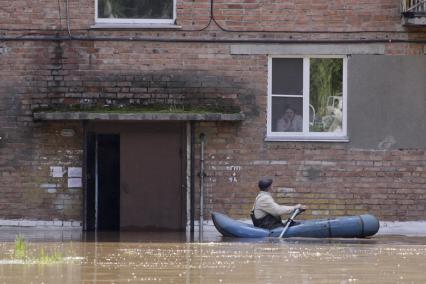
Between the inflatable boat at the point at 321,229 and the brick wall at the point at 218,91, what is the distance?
74.7 inches

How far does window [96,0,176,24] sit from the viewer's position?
23.0m

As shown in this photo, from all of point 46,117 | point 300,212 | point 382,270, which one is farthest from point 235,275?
point 46,117

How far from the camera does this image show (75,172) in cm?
2297

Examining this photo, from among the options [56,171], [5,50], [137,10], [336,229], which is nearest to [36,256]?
[336,229]

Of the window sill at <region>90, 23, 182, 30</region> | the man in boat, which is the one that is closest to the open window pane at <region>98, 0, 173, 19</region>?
the window sill at <region>90, 23, 182, 30</region>

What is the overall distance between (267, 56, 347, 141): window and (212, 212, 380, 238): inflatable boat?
2513 mm

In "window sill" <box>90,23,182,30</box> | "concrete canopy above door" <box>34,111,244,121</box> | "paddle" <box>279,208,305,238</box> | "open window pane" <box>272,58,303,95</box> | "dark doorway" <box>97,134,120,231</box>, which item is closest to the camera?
"paddle" <box>279,208,305,238</box>

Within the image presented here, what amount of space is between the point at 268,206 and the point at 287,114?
8.68 ft

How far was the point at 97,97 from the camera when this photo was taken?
22.9 m

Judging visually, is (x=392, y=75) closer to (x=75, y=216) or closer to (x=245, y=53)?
(x=245, y=53)

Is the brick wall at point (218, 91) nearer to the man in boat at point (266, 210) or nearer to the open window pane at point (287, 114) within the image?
the open window pane at point (287, 114)

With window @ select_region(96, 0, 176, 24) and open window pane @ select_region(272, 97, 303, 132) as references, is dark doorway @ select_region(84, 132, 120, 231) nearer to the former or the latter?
window @ select_region(96, 0, 176, 24)

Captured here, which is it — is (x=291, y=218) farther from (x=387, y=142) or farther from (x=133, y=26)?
(x=133, y=26)

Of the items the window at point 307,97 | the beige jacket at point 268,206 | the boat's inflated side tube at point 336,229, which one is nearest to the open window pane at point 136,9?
the window at point 307,97
